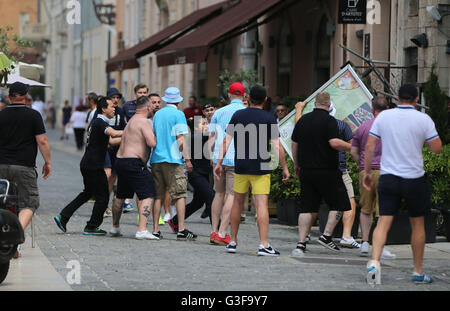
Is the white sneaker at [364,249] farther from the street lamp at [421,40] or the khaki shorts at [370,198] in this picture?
the street lamp at [421,40]

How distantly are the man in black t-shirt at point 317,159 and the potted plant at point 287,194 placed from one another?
9.08 ft

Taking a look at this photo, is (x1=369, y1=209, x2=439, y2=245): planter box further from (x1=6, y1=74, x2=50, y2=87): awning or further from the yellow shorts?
(x1=6, y1=74, x2=50, y2=87): awning

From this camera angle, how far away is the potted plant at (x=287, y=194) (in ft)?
49.0

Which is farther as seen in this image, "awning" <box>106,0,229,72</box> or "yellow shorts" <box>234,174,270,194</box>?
"awning" <box>106,0,229,72</box>

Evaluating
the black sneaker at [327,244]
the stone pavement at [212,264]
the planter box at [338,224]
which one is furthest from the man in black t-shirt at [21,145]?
the planter box at [338,224]

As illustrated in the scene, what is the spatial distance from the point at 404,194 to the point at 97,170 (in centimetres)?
493

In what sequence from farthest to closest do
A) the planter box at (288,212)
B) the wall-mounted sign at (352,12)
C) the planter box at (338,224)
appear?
the wall-mounted sign at (352,12)
the planter box at (288,212)
the planter box at (338,224)

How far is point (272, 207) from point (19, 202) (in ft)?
19.9

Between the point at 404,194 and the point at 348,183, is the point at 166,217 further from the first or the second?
the point at 404,194

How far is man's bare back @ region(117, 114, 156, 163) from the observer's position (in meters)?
13.2

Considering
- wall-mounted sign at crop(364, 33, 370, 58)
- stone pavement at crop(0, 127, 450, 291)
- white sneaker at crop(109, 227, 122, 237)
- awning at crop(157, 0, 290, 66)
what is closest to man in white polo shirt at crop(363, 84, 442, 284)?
stone pavement at crop(0, 127, 450, 291)

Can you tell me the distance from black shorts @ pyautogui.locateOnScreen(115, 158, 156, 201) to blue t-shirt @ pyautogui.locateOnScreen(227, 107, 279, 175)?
5.25ft
